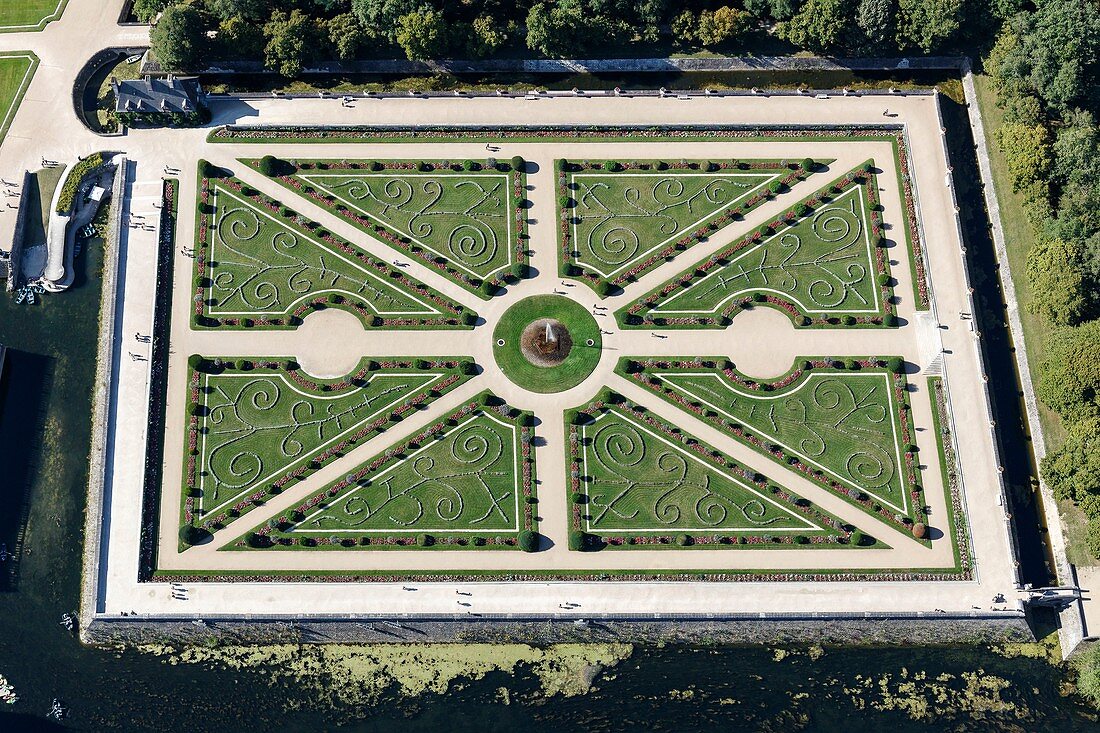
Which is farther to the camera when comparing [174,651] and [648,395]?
[648,395]

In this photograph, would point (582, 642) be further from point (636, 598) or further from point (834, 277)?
point (834, 277)

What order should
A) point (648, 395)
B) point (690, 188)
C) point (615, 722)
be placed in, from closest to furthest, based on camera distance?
point (615, 722) < point (648, 395) < point (690, 188)

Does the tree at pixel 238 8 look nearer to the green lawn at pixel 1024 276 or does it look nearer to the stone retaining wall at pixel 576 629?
the stone retaining wall at pixel 576 629

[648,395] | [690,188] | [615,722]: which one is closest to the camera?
[615,722]

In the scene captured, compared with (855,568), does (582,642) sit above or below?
below

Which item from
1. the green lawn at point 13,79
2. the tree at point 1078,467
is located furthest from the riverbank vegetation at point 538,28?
the tree at point 1078,467

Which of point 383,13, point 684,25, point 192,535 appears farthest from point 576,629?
point 383,13

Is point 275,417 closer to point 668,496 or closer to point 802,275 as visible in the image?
point 668,496

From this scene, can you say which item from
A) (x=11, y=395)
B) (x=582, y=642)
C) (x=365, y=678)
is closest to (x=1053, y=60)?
(x=582, y=642)
